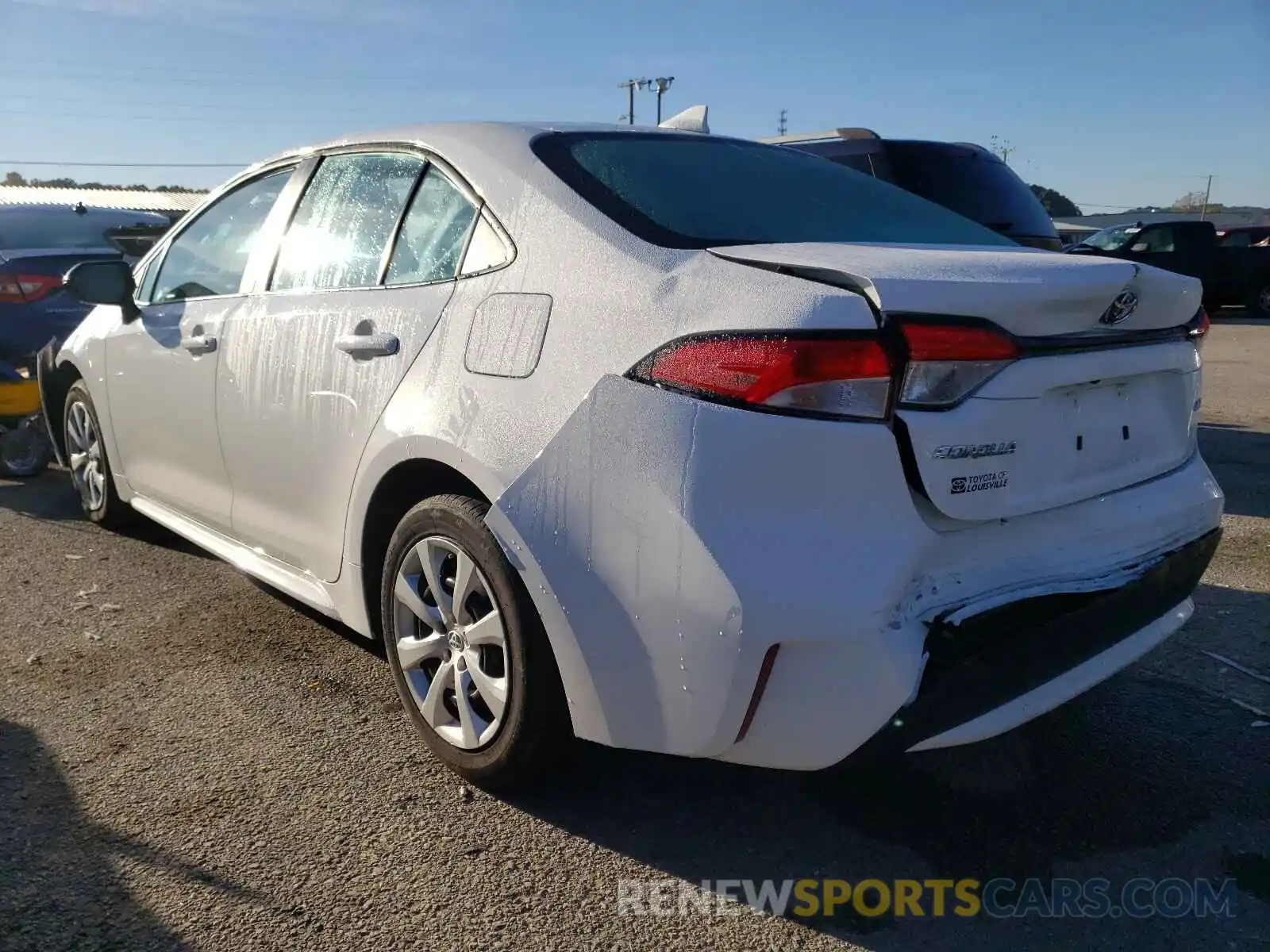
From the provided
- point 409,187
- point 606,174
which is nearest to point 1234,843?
point 606,174

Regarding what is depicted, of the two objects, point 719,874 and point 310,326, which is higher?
point 310,326

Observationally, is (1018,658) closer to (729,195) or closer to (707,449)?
(707,449)

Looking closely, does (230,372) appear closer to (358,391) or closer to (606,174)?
(358,391)

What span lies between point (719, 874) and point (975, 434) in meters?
1.10

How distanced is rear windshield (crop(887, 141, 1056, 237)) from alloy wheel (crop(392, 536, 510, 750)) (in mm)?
5189

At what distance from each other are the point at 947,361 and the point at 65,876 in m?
2.12

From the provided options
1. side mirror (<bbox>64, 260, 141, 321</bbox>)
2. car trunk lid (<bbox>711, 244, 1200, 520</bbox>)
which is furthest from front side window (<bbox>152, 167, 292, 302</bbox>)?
car trunk lid (<bbox>711, 244, 1200, 520</bbox>)

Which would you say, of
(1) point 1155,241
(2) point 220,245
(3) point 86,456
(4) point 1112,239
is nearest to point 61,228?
(3) point 86,456

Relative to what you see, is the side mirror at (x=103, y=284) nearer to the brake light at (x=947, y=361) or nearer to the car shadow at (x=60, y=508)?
the car shadow at (x=60, y=508)

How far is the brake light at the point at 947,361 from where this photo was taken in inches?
77.2

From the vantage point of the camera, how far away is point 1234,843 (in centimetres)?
240

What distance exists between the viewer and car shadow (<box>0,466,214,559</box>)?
484 centimetres

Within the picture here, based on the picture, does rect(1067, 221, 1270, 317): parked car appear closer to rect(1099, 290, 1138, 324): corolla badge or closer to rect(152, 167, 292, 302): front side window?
rect(152, 167, 292, 302): front side window

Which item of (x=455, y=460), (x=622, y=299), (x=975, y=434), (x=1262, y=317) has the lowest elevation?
(x=1262, y=317)
